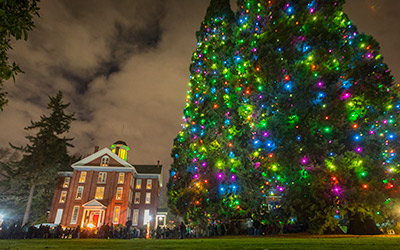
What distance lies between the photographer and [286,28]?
12.6 m

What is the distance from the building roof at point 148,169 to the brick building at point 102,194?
94 centimetres

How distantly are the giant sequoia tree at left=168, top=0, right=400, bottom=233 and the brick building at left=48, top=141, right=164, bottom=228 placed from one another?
1060 inches

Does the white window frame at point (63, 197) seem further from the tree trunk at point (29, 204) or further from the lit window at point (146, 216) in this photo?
the lit window at point (146, 216)

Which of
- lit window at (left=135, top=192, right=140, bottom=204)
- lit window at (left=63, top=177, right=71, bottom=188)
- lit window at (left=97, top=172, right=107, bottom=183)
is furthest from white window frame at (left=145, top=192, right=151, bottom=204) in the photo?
lit window at (left=63, top=177, right=71, bottom=188)

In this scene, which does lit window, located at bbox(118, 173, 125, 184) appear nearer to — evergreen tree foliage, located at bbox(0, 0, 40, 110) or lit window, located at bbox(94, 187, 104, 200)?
lit window, located at bbox(94, 187, 104, 200)

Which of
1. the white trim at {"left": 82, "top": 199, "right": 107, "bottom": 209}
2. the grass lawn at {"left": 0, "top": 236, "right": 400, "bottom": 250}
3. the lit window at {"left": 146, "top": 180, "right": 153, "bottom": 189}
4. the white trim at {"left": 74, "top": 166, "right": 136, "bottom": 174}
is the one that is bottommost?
the grass lawn at {"left": 0, "top": 236, "right": 400, "bottom": 250}

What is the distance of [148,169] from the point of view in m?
46.0

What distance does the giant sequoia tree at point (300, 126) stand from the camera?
999cm

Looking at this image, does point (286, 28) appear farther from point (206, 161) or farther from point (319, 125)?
point (206, 161)

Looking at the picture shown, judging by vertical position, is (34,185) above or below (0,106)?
above

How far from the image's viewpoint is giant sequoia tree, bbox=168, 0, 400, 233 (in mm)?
9992


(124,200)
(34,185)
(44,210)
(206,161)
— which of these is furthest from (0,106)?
(44,210)

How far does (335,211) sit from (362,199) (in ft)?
4.58

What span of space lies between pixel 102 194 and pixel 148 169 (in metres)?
10.5
